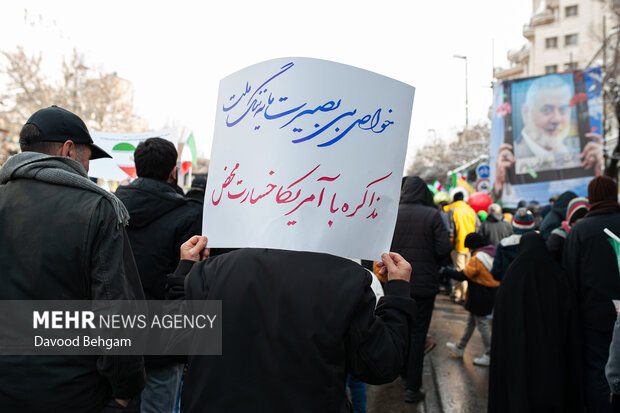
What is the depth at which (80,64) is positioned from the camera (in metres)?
27.9

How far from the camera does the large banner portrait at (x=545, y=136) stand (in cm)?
953

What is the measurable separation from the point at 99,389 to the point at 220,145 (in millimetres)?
1143

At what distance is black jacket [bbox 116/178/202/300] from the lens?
106 inches

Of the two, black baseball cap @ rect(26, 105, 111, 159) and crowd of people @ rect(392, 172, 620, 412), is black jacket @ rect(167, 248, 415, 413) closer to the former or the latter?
black baseball cap @ rect(26, 105, 111, 159)

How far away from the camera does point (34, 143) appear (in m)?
2.05

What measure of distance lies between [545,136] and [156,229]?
9.63 meters

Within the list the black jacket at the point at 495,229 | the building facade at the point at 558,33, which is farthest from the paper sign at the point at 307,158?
the building facade at the point at 558,33

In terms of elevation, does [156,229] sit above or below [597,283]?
above

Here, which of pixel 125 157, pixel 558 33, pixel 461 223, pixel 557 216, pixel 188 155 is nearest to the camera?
pixel 557 216

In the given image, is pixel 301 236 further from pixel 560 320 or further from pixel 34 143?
pixel 560 320

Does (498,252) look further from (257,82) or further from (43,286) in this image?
(43,286)

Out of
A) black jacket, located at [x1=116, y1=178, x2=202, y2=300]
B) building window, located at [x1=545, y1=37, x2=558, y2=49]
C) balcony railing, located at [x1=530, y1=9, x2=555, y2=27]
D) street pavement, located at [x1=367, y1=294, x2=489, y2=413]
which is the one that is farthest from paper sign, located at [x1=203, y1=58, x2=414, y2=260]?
balcony railing, located at [x1=530, y1=9, x2=555, y2=27]

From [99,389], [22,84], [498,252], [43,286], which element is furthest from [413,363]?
[22,84]

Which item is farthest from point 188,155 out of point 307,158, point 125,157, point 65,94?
point 65,94
